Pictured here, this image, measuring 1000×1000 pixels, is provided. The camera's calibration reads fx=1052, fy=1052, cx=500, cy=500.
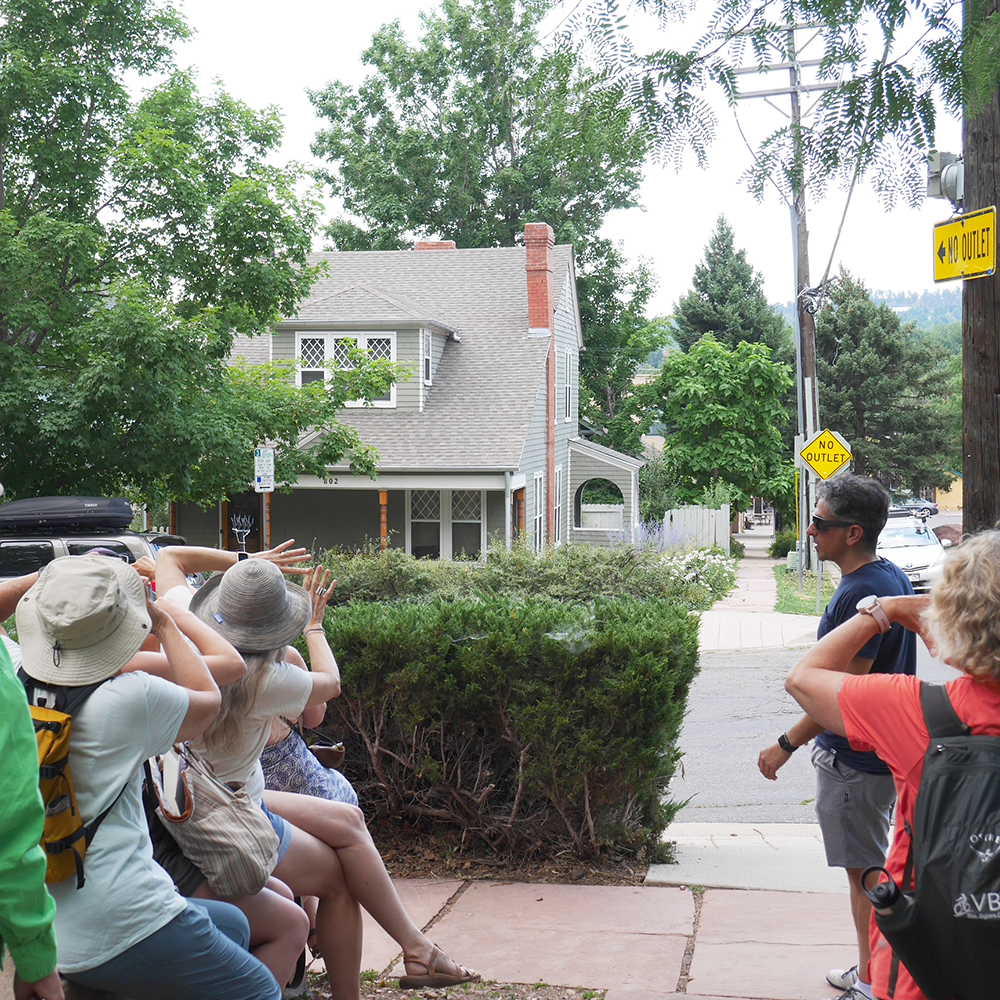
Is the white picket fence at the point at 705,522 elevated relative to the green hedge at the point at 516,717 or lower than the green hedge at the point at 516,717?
lower

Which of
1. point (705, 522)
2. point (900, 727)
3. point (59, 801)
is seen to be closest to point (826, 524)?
point (900, 727)

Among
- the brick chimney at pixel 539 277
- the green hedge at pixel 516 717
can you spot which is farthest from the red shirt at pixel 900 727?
the brick chimney at pixel 539 277

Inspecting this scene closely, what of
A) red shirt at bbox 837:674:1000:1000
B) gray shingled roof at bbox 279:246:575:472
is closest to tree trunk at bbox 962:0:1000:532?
red shirt at bbox 837:674:1000:1000

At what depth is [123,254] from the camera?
16703 mm

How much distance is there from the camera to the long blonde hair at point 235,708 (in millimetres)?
3123

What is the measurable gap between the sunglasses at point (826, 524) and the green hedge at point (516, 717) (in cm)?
123

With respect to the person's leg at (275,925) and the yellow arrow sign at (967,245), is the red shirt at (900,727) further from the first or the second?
the yellow arrow sign at (967,245)

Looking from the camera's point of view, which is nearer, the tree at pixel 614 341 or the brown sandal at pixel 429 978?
the brown sandal at pixel 429 978

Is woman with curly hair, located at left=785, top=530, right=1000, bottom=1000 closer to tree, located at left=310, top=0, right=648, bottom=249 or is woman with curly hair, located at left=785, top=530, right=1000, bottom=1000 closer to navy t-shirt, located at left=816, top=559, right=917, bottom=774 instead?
navy t-shirt, located at left=816, top=559, right=917, bottom=774

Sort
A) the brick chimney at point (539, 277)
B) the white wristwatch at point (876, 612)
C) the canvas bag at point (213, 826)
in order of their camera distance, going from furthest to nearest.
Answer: the brick chimney at point (539, 277)
the canvas bag at point (213, 826)
the white wristwatch at point (876, 612)

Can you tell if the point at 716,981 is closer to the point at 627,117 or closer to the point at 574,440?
the point at 627,117

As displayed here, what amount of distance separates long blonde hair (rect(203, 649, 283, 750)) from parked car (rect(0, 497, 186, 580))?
12281 millimetres

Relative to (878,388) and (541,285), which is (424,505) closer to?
(541,285)

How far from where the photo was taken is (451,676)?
498cm
